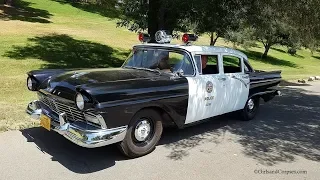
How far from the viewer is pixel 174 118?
5.18m

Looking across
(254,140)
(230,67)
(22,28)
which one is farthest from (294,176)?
(22,28)

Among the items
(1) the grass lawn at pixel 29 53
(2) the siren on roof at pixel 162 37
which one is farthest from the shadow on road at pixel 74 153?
(2) the siren on roof at pixel 162 37

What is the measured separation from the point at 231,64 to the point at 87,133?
360 centimetres

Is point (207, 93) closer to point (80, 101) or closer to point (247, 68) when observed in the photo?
point (247, 68)

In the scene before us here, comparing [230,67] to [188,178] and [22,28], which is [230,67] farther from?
[22,28]

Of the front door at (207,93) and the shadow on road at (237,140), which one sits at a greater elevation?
the front door at (207,93)

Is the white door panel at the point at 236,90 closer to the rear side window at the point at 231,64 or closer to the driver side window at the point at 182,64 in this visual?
the rear side window at the point at 231,64

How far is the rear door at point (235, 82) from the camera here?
6.32 meters

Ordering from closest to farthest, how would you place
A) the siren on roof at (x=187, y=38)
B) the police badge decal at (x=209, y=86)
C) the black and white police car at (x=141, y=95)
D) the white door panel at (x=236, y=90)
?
1. the black and white police car at (x=141, y=95)
2. the police badge decal at (x=209, y=86)
3. the siren on roof at (x=187, y=38)
4. the white door panel at (x=236, y=90)

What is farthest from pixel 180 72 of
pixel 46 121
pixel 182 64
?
pixel 46 121

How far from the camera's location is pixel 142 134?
4.86m

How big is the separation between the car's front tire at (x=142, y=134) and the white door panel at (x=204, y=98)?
64cm

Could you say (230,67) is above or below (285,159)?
above

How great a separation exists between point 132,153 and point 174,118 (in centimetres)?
87
